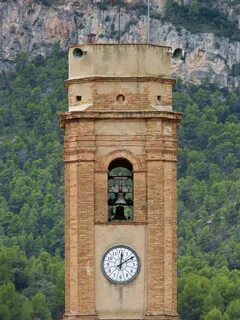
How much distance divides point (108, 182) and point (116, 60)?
3403 millimetres

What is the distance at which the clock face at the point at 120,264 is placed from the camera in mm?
80125

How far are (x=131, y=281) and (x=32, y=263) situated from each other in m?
96.1

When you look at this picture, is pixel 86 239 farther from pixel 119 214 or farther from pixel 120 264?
pixel 119 214

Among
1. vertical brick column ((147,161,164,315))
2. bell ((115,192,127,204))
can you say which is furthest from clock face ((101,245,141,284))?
bell ((115,192,127,204))

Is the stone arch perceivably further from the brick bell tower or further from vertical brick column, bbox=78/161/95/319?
vertical brick column, bbox=78/161/95/319

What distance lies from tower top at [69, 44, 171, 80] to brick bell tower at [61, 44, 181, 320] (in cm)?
3

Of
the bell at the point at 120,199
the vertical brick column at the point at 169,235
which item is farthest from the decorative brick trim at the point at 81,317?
the bell at the point at 120,199

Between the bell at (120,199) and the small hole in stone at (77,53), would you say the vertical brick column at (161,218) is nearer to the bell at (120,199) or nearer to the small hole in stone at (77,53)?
the bell at (120,199)

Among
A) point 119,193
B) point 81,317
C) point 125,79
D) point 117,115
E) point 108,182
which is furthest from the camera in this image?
point 119,193

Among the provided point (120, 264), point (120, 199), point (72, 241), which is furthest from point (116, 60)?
point (120, 264)

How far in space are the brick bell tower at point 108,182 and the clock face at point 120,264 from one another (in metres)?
0.03

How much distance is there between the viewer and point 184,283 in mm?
154125

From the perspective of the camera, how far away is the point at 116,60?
265 feet

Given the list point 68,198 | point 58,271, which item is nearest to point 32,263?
point 58,271
